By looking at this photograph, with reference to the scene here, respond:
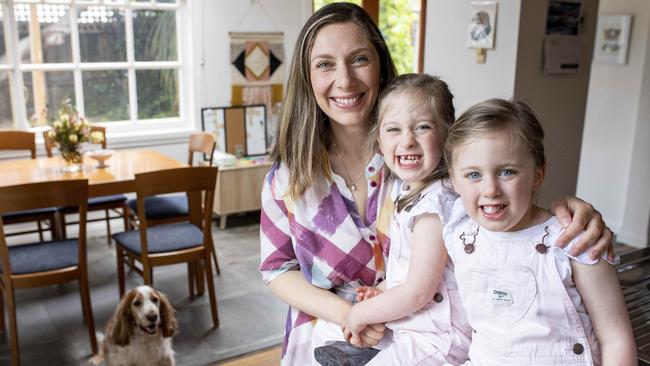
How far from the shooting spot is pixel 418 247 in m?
1.22

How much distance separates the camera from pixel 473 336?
1.16 meters

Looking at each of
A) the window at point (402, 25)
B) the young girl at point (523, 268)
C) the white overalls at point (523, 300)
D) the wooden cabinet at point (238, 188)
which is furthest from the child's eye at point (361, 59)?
the window at point (402, 25)

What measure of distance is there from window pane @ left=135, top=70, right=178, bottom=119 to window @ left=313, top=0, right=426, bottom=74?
1.64m

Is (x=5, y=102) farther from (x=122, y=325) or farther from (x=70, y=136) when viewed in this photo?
(x=122, y=325)

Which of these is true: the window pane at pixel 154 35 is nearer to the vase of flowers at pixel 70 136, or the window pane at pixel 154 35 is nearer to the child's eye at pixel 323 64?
the vase of flowers at pixel 70 136

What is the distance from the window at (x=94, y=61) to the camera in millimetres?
4762

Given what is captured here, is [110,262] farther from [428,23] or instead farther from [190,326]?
[428,23]

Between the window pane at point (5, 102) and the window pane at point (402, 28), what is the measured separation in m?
3.35

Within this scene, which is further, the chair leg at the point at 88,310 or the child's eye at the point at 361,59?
the chair leg at the point at 88,310

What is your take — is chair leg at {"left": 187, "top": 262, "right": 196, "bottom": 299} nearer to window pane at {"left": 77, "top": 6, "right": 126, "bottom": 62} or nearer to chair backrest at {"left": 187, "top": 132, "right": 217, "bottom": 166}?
chair backrest at {"left": 187, "top": 132, "right": 217, "bottom": 166}

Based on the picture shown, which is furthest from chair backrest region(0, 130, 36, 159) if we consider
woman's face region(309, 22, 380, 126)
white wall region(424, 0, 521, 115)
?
woman's face region(309, 22, 380, 126)

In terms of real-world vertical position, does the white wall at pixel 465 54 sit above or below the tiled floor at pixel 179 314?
above

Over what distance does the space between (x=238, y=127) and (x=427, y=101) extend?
4.46 meters

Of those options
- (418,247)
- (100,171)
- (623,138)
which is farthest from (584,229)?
(623,138)
